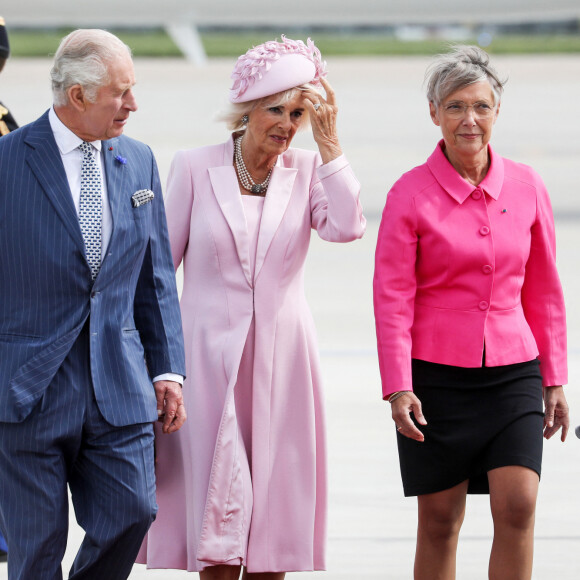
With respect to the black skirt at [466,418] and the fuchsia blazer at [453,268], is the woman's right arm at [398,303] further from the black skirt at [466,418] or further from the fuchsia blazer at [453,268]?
the black skirt at [466,418]

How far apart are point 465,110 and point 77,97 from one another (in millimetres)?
1119

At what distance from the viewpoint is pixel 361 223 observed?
3721mm

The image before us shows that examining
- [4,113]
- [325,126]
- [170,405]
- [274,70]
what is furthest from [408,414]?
[4,113]

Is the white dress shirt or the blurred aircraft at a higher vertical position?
the blurred aircraft

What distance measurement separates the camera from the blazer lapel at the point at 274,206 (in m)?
3.78

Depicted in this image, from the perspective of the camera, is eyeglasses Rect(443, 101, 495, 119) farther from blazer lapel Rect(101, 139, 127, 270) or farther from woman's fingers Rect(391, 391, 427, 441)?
blazer lapel Rect(101, 139, 127, 270)

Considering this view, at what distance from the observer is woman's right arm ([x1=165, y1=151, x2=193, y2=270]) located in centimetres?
384

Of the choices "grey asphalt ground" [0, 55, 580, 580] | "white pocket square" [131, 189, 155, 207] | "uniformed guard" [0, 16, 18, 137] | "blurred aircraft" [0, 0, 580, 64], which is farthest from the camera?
"blurred aircraft" [0, 0, 580, 64]

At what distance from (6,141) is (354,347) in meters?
5.34

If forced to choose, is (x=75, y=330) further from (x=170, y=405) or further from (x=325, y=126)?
(x=325, y=126)

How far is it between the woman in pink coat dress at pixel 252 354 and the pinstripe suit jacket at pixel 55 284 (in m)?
0.48

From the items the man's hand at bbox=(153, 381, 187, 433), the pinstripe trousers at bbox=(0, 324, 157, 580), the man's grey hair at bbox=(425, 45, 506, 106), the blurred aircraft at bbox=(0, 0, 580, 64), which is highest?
the blurred aircraft at bbox=(0, 0, 580, 64)

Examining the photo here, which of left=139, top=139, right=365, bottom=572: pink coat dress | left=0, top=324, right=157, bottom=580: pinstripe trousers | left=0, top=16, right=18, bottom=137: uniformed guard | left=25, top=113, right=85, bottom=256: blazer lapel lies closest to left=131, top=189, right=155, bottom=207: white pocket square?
left=25, top=113, right=85, bottom=256: blazer lapel

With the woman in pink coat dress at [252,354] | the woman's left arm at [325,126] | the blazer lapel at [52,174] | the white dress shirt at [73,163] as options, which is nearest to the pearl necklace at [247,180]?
the woman in pink coat dress at [252,354]
